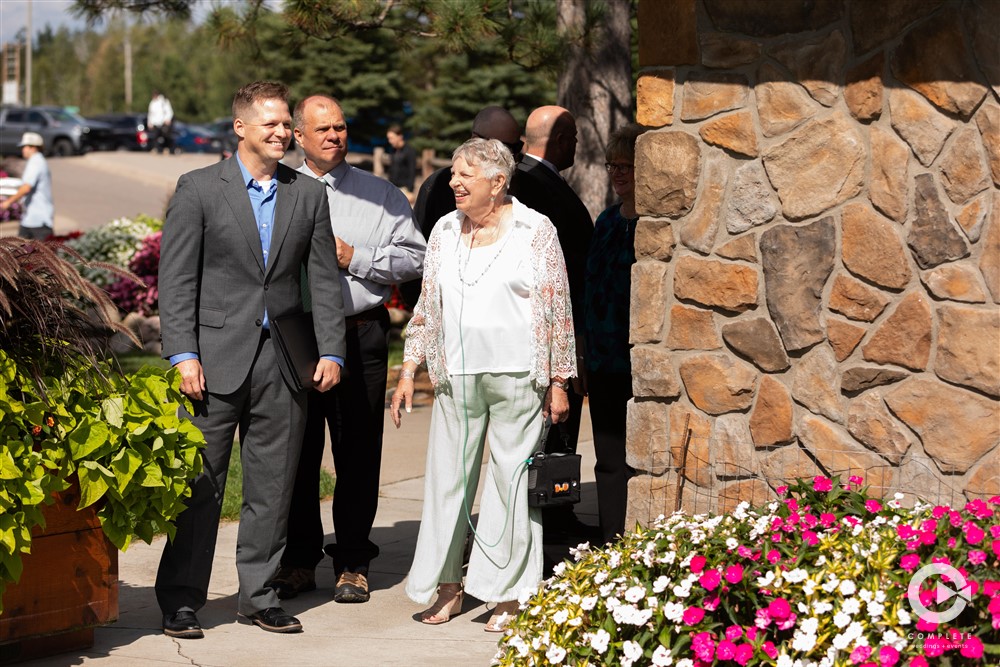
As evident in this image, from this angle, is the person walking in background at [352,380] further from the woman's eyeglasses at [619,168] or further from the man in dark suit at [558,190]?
the woman's eyeglasses at [619,168]

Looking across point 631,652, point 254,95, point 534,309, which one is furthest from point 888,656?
point 254,95

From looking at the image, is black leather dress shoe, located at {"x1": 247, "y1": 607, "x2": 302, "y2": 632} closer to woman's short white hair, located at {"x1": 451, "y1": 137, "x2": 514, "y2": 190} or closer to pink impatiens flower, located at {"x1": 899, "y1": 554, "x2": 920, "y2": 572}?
woman's short white hair, located at {"x1": 451, "y1": 137, "x2": 514, "y2": 190}

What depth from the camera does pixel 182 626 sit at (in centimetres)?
513

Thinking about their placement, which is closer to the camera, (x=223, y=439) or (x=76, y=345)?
(x=76, y=345)

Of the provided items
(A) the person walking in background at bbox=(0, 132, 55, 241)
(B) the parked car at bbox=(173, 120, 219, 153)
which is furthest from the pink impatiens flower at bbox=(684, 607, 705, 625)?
(B) the parked car at bbox=(173, 120, 219, 153)

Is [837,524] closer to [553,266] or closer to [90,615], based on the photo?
[553,266]

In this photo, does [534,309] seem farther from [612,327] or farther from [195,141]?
[195,141]

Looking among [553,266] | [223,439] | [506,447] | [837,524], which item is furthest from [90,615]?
[837,524]

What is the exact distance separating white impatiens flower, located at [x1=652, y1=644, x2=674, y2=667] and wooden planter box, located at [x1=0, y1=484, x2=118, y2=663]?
7.11ft

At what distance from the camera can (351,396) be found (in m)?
A: 5.78

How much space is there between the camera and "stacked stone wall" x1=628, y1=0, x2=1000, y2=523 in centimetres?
449

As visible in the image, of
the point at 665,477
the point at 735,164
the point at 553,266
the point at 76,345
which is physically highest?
the point at 735,164

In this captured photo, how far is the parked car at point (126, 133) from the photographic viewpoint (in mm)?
48094

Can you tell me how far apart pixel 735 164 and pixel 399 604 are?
91.1 inches
